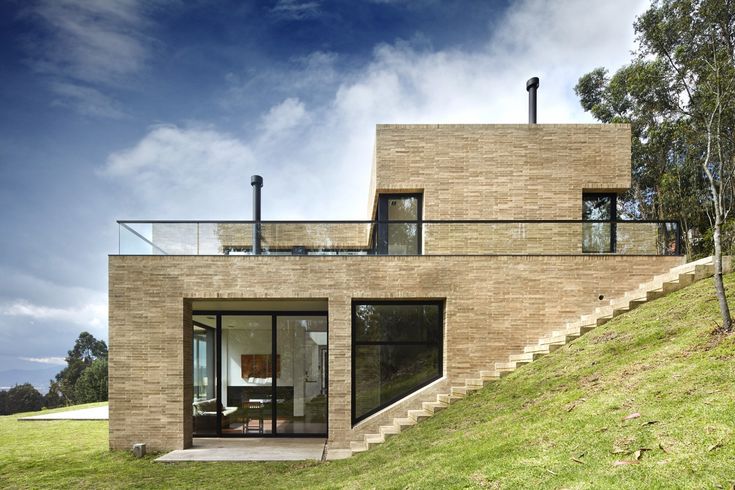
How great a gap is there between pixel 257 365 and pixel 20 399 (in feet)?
189

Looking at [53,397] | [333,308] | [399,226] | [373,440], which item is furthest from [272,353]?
[53,397]

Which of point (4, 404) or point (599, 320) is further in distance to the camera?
point (4, 404)

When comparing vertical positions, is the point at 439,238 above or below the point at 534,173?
below

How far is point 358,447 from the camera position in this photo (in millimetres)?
9797

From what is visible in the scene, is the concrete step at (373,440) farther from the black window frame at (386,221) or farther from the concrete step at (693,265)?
the concrete step at (693,265)

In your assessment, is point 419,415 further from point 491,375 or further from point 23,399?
point 23,399

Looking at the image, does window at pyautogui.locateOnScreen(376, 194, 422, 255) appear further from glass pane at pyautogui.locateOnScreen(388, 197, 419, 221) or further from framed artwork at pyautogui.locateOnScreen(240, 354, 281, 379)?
framed artwork at pyautogui.locateOnScreen(240, 354, 281, 379)

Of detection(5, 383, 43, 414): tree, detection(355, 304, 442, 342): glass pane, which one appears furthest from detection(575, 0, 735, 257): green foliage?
detection(5, 383, 43, 414): tree

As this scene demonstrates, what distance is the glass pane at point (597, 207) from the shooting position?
13.0 meters

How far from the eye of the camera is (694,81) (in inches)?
694

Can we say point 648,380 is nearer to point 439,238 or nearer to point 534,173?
point 439,238

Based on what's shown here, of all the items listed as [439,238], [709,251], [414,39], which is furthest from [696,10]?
[439,238]

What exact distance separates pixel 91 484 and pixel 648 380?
9.19 metres

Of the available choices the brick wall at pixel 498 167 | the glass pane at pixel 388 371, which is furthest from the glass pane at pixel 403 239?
the glass pane at pixel 388 371
